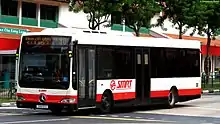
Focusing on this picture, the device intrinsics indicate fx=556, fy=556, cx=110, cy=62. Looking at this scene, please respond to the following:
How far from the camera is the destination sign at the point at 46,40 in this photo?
756 inches

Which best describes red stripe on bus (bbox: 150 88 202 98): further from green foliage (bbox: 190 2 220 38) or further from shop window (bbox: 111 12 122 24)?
green foliage (bbox: 190 2 220 38)

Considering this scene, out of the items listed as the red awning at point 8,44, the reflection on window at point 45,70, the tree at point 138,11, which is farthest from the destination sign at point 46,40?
the red awning at point 8,44

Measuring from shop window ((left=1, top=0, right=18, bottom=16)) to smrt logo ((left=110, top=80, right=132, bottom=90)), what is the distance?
21.8m

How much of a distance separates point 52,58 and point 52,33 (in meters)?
0.93

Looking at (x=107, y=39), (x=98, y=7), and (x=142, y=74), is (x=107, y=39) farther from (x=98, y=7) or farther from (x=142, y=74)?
(x=98, y=7)

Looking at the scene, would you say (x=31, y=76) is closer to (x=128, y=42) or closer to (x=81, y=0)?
(x=128, y=42)

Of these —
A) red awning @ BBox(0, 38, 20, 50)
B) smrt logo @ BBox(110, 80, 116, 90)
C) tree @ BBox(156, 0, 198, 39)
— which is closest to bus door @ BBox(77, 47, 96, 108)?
smrt logo @ BBox(110, 80, 116, 90)

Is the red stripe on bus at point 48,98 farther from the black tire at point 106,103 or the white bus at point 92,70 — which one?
the black tire at point 106,103

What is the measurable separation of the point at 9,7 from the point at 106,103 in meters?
22.9

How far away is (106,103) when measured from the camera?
2059 cm

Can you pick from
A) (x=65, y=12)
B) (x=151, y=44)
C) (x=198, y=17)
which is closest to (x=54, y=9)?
(x=65, y=12)

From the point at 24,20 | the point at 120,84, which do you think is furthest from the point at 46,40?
the point at 24,20

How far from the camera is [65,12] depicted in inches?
1806

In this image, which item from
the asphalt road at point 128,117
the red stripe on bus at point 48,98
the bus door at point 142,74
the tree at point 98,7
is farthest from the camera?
the tree at point 98,7
